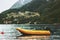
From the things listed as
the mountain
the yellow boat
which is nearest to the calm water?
the yellow boat

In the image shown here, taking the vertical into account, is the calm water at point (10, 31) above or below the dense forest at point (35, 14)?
below

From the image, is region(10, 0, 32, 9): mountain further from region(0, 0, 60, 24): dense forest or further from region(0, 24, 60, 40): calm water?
region(0, 24, 60, 40): calm water

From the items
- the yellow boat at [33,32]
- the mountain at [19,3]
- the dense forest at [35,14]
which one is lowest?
the yellow boat at [33,32]

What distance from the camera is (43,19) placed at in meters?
2.88

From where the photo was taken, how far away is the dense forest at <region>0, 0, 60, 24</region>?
9.46 feet

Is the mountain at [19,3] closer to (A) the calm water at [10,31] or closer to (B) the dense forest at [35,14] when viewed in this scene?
(B) the dense forest at [35,14]

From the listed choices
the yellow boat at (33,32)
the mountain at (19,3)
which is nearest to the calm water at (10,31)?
the yellow boat at (33,32)

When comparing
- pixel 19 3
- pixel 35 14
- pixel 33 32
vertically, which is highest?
pixel 19 3

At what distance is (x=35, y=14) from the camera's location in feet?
9.52

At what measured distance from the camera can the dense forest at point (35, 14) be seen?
9.46ft

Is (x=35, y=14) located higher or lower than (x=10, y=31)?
higher

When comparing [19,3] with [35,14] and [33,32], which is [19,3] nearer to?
[35,14]

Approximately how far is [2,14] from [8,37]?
42 centimetres

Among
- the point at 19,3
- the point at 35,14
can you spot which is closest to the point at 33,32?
the point at 35,14
